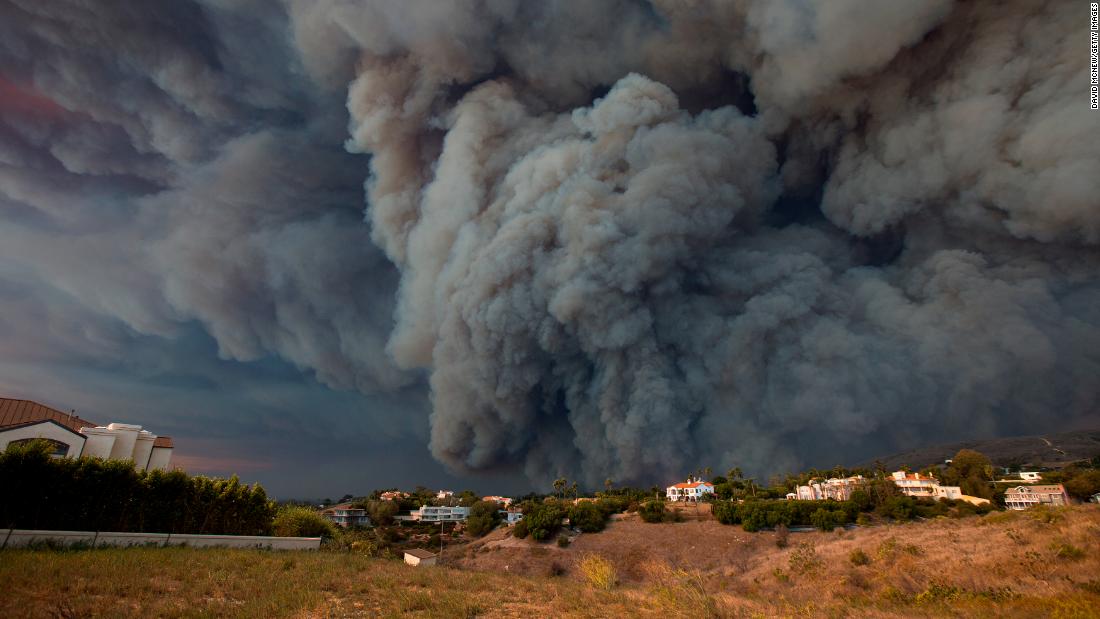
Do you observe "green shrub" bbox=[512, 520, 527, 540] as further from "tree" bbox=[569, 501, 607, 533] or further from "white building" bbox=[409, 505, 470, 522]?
"white building" bbox=[409, 505, 470, 522]

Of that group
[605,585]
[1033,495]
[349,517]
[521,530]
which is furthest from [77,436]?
[1033,495]

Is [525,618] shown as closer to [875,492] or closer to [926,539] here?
[926,539]

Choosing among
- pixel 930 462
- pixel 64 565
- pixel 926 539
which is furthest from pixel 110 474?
pixel 930 462

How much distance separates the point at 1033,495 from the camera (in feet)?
129

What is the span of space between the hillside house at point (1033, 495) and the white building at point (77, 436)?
57.3m

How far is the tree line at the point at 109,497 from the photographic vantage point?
16.2 meters

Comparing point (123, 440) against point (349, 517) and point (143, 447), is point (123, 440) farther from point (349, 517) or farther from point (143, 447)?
point (349, 517)

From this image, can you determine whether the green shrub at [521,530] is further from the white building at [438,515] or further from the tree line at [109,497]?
the white building at [438,515]

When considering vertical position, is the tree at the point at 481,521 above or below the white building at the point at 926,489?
below

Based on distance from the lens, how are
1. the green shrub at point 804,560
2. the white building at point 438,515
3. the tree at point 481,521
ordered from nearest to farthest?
the green shrub at point 804,560 → the tree at point 481,521 → the white building at point 438,515

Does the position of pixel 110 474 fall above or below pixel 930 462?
below

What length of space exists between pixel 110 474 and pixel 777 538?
34767mm

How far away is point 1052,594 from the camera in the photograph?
11.6m

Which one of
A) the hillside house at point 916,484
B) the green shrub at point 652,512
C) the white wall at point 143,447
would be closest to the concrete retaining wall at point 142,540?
the white wall at point 143,447
